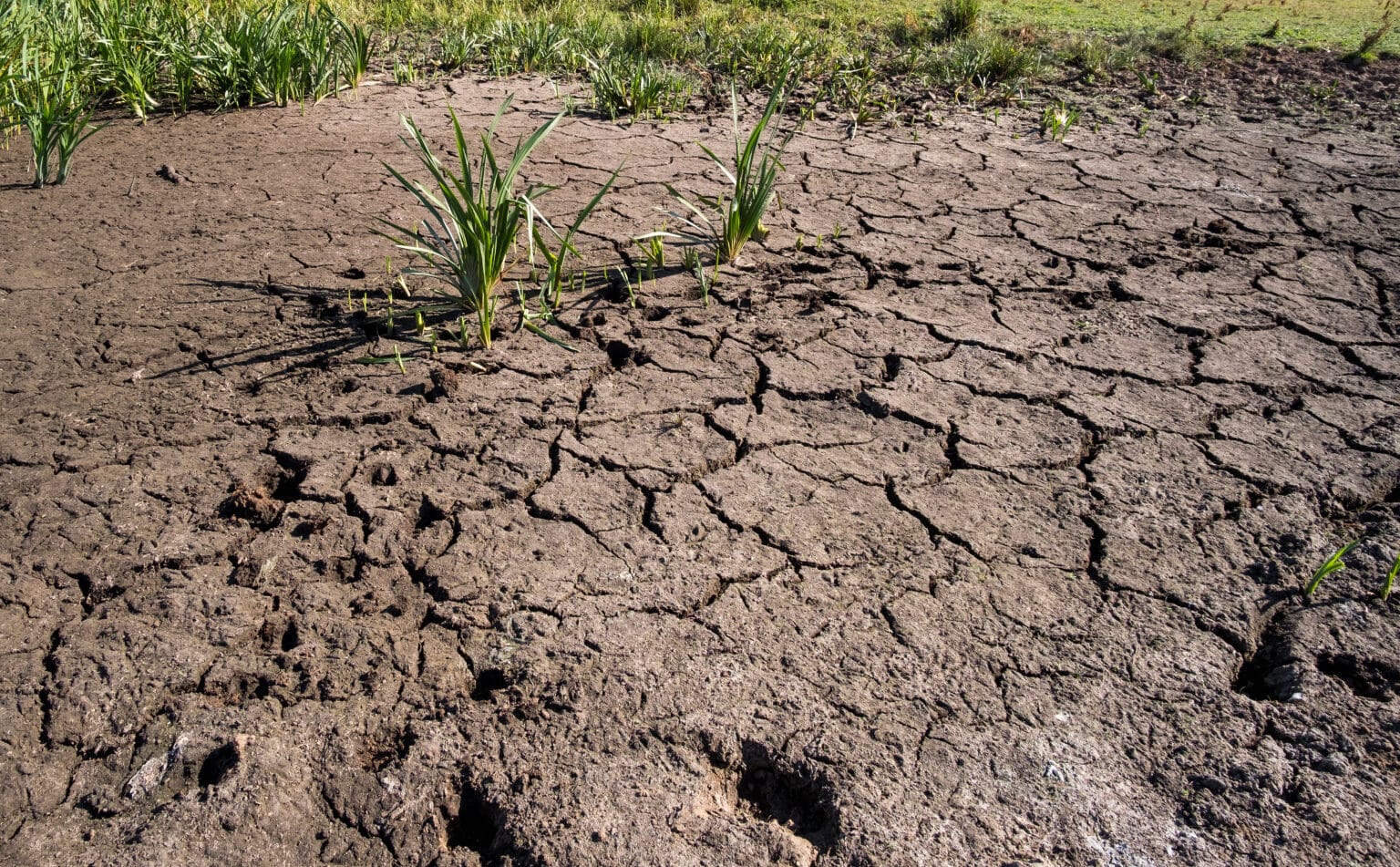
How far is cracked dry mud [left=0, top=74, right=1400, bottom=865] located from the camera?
1.61m

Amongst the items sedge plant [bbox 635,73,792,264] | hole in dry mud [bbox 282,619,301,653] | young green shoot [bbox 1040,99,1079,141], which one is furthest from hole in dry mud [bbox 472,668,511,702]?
young green shoot [bbox 1040,99,1079,141]

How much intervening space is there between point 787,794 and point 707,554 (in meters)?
0.60

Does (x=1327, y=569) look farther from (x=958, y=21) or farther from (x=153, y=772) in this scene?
(x=958, y=21)

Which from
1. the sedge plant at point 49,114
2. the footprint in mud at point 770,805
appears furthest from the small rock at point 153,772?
the sedge plant at point 49,114

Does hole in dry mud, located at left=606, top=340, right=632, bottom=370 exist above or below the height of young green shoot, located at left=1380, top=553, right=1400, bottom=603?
below

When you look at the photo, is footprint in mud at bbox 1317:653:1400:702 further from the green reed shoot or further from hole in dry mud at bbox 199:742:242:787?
the green reed shoot

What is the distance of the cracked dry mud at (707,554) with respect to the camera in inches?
63.3

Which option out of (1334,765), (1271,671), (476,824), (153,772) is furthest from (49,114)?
(1334,765)

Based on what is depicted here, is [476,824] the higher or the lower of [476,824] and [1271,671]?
the lower

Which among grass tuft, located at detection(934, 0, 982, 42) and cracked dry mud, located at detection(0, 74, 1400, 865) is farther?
grass tuft, located at detection(934, 0, 982, 42)

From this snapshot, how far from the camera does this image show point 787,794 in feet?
5.47

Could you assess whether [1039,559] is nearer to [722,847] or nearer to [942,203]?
[722,847]

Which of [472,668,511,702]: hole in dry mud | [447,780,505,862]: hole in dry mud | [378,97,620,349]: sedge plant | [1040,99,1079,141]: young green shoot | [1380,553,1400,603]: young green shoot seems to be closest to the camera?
[447,780,505,862]: hole in dry mud

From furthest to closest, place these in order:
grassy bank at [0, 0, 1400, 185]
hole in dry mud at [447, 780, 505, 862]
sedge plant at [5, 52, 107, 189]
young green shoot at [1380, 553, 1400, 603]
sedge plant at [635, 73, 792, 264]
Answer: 1. grassy bank at [0, 0, 1400, 185]
2. sedge plant at [5, 52, 107, 189]
3. sedge plant at [635, 73, 792, 264]
4. young green shoot at [1380, 553, 1400, 603]
5. hole in dry mud at [447, 780, 505, 862]
